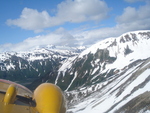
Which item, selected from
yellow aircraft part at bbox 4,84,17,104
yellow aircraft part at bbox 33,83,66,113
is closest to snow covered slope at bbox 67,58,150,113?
yellow aircraft part at bbox 33,83,66,113

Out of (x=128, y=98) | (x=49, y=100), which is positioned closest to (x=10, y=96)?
(x=49, y=100)

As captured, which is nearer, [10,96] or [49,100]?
[10,96]

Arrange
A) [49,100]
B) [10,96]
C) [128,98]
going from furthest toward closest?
1. [128,98]
2. [49,100]
3. [10,96]

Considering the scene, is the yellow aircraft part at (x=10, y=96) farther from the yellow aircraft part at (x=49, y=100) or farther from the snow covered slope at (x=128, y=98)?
Result: the snow covered slope at (x=128, y=98)

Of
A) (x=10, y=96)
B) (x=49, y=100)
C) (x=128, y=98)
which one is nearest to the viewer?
(x=10, y=96)

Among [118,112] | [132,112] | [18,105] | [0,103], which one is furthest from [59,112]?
[118,112]

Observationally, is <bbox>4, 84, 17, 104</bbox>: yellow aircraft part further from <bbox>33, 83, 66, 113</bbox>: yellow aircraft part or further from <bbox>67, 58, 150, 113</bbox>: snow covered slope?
<bbox>67, 58, 150, 113</bbox>: snow covered slope

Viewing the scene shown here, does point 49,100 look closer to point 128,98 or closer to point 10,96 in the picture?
point 10,96

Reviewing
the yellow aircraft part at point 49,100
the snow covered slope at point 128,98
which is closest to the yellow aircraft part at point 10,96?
the yellow aircraft part at point 49,100

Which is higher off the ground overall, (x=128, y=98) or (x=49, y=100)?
(x=49, y=100)

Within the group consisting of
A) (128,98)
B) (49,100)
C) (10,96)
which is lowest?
(128,98)
